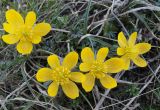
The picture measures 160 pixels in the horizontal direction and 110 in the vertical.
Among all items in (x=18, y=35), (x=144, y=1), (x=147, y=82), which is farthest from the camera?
(x=144, y=1)

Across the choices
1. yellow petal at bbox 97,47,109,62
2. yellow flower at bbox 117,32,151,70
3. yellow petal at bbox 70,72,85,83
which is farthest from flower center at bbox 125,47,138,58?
yellow petal at bbox 70,72,85,83

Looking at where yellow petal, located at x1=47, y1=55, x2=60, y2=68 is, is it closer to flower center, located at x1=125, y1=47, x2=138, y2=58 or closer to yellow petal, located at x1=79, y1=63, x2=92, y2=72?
yellow petal, located at x1=79, y1=63, x2=92, y2=72

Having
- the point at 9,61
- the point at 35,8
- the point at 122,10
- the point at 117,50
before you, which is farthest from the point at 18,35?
the point at 122,10

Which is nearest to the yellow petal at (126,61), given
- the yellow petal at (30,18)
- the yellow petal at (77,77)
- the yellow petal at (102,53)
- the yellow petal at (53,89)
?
the yellow petal at (102,53)

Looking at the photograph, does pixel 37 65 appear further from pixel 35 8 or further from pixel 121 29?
pixel 121 29

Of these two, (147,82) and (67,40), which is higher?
(67,40)

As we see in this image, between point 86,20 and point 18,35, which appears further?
point 86,20

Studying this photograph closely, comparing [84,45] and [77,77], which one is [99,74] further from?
[84,45]
